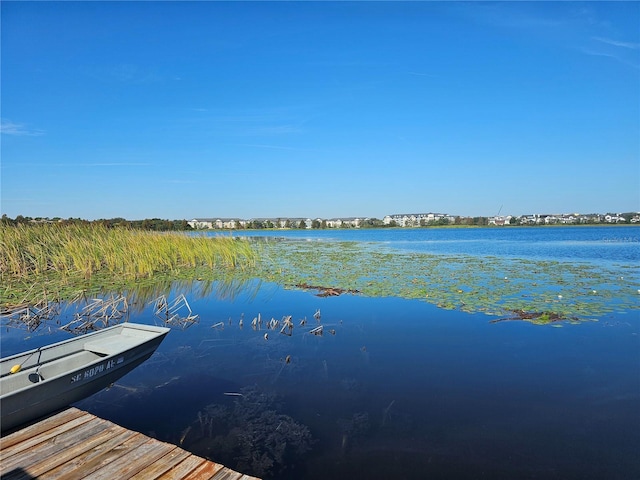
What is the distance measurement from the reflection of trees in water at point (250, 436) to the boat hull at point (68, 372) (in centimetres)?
167

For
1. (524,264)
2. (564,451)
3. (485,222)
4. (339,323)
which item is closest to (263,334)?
(339,323)

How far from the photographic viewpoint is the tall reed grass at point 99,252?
14070 millimetres

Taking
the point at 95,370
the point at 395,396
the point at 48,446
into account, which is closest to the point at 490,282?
the point at 395,396

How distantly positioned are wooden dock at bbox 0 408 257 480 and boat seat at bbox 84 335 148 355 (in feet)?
5.36

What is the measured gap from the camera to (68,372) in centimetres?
472

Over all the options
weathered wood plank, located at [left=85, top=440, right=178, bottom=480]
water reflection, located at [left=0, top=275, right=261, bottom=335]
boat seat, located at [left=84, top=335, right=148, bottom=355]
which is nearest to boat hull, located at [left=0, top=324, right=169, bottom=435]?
boat seat, located at [left=84, top=335, right=148, bottom=355]

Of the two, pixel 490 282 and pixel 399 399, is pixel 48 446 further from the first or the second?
pixel 490 282

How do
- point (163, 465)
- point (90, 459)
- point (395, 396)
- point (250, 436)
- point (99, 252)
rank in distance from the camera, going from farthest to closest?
point (99, 252)
point (395, 396)
point (250, 436)
point (90, 459)
point (163, 465)

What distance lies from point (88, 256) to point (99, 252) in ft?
3.18

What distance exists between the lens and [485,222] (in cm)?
9588

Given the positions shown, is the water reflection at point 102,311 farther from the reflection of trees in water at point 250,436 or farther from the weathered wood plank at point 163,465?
the weathered wood plank at point 163,465

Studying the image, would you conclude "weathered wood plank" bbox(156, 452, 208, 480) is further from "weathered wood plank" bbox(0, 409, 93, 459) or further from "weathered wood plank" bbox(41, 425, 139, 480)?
"weathered wood plank" bbox(0, 409, 93, 459)

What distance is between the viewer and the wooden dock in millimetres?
3328

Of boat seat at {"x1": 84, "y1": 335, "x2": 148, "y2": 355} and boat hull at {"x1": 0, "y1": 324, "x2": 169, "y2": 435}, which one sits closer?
boat hull at {"x1": 0, "y1": 324, "x2": 169, "y2": 435}
